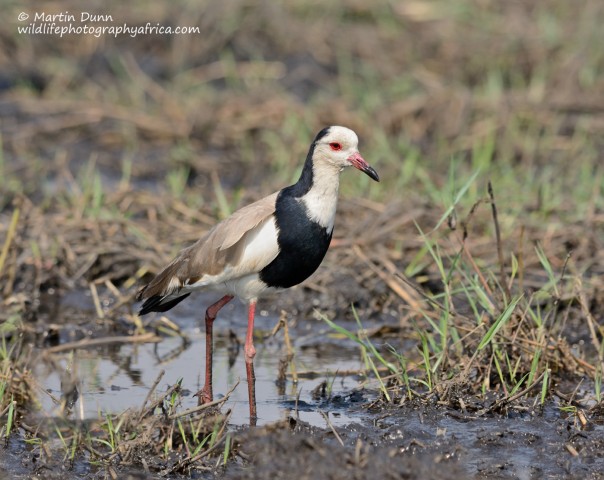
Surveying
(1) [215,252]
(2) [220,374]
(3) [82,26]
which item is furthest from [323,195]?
(3) [82,26]

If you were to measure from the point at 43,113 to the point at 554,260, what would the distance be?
4764 mm

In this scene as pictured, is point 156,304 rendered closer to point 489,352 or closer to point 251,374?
point 251,374

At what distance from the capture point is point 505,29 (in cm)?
1094

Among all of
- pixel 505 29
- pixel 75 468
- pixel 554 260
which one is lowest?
pixel 75 468

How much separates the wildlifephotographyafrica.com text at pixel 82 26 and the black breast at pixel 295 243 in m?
6.07

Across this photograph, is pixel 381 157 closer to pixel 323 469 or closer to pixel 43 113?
pixel 43 113

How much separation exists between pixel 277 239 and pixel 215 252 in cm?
35

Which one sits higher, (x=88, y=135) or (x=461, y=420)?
(x=88, y=135)

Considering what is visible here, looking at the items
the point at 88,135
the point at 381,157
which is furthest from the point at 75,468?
the point at 88,135

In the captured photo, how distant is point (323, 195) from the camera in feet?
17.0

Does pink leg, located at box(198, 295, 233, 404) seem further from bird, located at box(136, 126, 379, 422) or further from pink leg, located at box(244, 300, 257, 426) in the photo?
pink leg, located at box(244, 300, 257, 426)

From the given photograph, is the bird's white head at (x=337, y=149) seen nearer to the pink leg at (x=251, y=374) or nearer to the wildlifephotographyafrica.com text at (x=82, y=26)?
the pink leg at (x=251, y=374)

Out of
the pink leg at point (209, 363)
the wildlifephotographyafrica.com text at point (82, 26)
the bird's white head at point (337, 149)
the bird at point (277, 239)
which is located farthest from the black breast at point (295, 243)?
the wildlifephotographyafrica.com text at point (82, 26)

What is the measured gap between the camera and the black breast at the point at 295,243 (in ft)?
16.8
